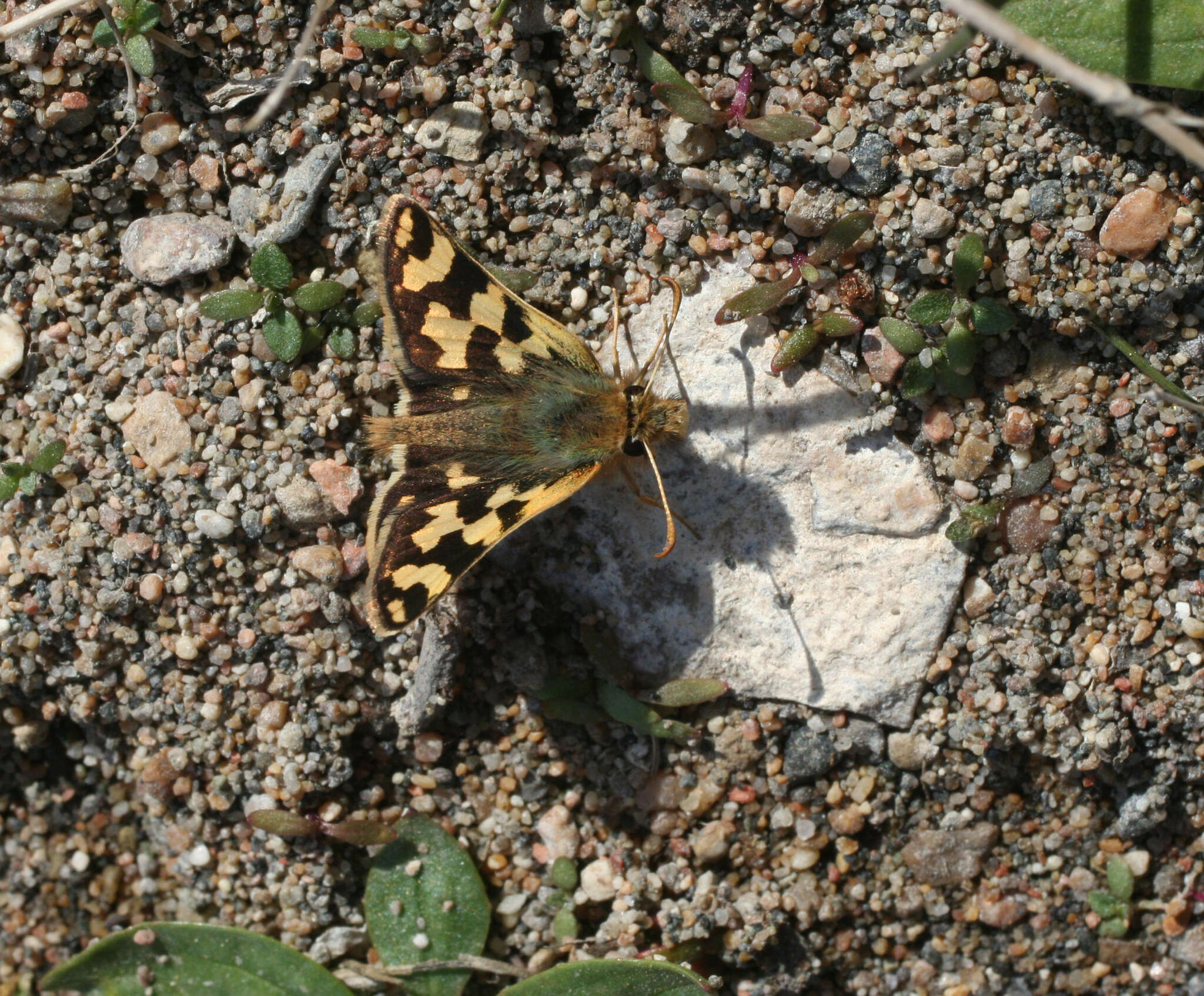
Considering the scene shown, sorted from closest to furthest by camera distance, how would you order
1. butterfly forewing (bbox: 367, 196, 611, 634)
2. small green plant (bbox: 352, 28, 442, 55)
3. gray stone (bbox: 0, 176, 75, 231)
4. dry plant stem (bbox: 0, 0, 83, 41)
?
dry plant stem (bbox: 0, 0, 83, 41), butterfly forewing (bbox: 367, 196, 611, 634), small green plant (bbox: 352, 28, 442, 55), gray stone (bbox: 0, 176, 75, 231)

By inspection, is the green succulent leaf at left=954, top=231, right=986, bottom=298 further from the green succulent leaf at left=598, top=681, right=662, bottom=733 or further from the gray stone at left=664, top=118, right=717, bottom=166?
the green succulent leaf at left=598, top=681, right=662, bottom=733

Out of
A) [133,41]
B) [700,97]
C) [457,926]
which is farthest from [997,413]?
[133,41]

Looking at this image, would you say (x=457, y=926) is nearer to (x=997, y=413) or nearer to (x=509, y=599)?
(x=509, y=599)

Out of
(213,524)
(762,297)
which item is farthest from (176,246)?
(762,297)

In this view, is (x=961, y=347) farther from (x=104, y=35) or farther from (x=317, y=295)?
(x=104, y=35)

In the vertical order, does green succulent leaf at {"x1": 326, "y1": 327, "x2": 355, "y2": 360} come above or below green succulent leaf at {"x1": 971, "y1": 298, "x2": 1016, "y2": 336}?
below

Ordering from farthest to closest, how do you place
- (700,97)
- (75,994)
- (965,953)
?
(75,994), (965,953), (700,97)

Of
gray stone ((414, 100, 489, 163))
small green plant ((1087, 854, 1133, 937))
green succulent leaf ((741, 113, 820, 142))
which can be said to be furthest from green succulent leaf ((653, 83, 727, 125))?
small green plant ((1087, 854, 1133, 937))
